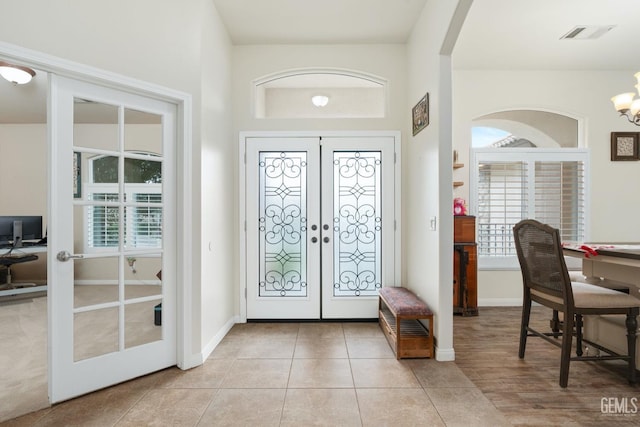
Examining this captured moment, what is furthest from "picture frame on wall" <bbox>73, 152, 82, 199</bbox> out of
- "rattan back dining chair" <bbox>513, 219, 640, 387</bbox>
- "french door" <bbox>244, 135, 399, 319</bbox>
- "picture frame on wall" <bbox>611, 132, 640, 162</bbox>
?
"picture frame on wall" <bbox>611, 132, 640, 162</bbox>

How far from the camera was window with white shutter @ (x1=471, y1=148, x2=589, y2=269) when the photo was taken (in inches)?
173

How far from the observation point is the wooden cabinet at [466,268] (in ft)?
12.8

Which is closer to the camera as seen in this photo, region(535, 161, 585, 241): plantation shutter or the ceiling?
the ceiling

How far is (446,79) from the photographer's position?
2.76 m

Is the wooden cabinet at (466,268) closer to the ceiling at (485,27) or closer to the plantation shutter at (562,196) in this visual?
the plantation shutter at (562,196)

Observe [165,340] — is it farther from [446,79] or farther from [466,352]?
[446,79]

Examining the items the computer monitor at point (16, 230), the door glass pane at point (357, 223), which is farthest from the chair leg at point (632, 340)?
the computer monitor at point (16, 230)

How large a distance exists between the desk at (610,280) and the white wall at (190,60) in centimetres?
301

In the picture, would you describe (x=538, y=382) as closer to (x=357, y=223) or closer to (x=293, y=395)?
(x=293, y=395)

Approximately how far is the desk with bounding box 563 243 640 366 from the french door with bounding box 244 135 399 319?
1732mm

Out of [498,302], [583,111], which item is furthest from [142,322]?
[583,111]

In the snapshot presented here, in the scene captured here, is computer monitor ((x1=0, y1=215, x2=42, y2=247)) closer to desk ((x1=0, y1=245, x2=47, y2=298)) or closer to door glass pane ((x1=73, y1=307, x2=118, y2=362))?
desk ((x1=0, y1=245, x2=47, y2=298))

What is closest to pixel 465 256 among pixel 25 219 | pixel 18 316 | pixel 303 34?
pixel 303 34

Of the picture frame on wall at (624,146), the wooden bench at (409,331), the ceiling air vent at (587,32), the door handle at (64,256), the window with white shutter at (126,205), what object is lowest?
the wooden bench at (409,331)
